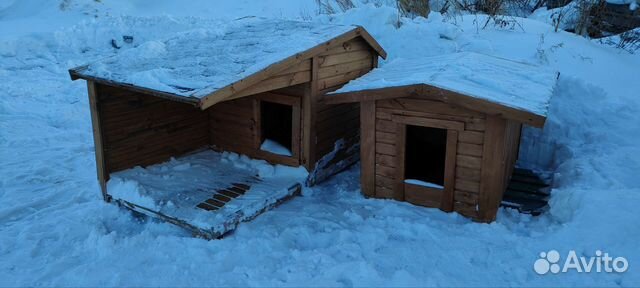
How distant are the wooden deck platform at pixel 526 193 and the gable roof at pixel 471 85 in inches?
48.2

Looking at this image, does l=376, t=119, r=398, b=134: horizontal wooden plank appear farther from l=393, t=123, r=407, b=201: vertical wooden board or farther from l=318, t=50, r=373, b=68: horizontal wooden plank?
l=318, t=50, r=373, b=68: horizontal wooden plank

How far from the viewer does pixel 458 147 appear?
18.1ft

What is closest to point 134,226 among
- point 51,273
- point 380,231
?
point 51,273

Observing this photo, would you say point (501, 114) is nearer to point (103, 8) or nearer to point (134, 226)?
point (134, 226)

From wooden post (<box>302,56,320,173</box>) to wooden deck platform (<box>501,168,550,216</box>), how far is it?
7.47ft

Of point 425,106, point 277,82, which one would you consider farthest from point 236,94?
point 425,106

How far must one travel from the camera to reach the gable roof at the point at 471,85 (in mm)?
5035

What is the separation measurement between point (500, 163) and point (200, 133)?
4.21m

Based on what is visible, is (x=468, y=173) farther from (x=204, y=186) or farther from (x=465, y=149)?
(x=204, y=186)

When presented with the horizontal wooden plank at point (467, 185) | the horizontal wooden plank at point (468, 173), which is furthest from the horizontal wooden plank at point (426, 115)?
the horizontal wooden plank at point (467, 185)

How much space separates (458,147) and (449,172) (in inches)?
11.3

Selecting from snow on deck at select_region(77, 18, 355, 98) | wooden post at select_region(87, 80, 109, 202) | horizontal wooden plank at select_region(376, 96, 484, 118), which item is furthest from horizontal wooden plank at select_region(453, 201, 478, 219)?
wooden post at select_region(87, 80, 109, 202)

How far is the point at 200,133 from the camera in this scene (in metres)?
7.69

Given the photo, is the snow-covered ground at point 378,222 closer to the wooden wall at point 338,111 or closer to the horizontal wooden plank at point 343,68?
the wooden wall at point 338,111
